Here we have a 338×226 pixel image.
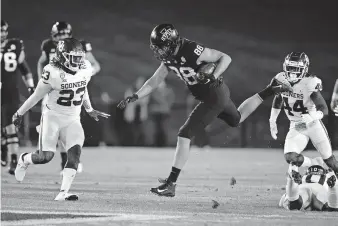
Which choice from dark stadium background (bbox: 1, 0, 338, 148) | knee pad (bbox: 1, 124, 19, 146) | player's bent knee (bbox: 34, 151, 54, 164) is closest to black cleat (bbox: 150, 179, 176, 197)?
player's bent knee (bbox: 34, 151, 54, 164)

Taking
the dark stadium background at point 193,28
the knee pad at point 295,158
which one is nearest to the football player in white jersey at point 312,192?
the knee pad at point 295,158

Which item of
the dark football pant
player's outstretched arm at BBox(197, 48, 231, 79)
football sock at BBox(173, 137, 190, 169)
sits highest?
player's outstretched arm at BBox(197, 48, 231, 79)

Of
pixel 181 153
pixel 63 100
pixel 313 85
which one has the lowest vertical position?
pixel 181 153

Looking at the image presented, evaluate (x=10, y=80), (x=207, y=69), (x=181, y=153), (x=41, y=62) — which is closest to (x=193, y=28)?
(x=10, y=80)

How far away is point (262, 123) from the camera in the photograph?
20.1 metres

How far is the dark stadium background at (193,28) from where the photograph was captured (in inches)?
906

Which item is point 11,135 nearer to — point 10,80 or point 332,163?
point 10,80

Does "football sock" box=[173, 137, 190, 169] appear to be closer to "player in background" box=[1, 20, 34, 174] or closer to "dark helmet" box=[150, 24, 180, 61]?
"dark helmet" box=[150, 24, 180, 61]

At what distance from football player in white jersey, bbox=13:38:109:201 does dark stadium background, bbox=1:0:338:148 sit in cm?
1372

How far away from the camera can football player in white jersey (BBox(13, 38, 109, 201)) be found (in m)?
8.55

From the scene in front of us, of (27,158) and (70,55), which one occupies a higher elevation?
(70,55)

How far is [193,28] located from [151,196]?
15605 mm

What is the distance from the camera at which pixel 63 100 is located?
8688 millimetres

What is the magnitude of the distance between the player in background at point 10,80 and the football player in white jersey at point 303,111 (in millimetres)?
4541
